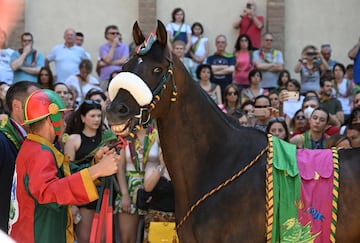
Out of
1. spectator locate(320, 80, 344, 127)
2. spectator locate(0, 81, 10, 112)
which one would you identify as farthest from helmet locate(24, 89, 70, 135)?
spectator locate(320, 80, 344, 127)

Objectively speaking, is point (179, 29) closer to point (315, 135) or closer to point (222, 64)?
point (222, 64)

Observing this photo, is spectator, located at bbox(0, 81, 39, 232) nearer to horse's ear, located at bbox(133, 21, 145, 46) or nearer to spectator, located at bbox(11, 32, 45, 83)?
horse's ear, located at bbox(133, 21, 145, 46)

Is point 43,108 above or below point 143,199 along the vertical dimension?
above

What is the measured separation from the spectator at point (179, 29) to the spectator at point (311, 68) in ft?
7.81

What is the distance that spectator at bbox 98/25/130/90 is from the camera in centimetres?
1390

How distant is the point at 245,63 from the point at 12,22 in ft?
40.3

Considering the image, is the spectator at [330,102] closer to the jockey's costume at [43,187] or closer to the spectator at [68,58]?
the spectator at [68,58]

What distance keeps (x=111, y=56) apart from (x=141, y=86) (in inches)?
364

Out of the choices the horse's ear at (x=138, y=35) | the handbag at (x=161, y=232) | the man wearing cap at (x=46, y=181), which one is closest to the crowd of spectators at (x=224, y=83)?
the handbag at (x=161, y=232)

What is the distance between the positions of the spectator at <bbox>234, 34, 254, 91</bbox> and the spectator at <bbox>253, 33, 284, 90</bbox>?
0.19 metres

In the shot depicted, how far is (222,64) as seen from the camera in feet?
46.0

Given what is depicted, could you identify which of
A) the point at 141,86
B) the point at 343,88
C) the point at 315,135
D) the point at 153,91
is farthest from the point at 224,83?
the point at 141,86

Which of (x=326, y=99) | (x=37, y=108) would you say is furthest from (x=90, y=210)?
(x=326, y=99)

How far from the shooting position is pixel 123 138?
4945 millimetres
